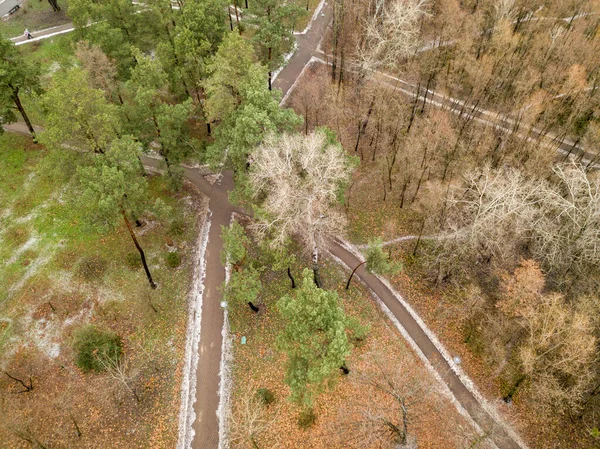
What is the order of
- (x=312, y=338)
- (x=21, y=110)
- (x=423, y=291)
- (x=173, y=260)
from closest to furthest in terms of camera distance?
(x=312, y=338), (x=423, y=291), (x=173, y=260), (x=21, y=110)

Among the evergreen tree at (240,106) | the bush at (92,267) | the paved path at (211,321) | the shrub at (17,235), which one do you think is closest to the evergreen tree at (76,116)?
the evergreen tree at (240,106)

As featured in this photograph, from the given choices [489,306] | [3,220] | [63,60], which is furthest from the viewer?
[63,60]

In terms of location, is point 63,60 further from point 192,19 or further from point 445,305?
point 445,305

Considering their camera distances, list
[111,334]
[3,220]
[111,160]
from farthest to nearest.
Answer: [3,220] < [111,334] < [111,160]

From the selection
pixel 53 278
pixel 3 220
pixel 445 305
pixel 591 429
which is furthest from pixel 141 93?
pixel 591 429

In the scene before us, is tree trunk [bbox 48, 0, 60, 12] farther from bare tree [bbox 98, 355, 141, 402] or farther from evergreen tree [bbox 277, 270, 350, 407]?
evergreen tree [bbox 277, 270, 350, 407]

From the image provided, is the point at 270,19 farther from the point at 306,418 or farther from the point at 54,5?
the point at 54,5

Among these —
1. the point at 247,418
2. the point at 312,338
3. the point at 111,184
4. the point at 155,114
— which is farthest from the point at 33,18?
the point at 312,338
